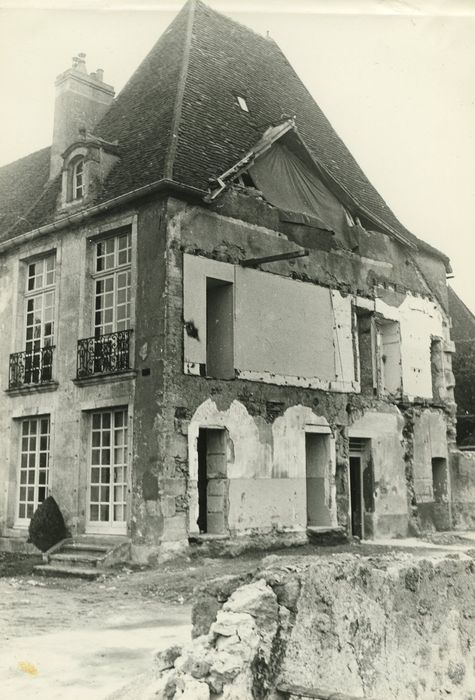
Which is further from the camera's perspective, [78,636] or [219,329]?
[219,329]

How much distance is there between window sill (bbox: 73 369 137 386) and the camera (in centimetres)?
1388

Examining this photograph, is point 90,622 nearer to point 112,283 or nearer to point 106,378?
point 106,378

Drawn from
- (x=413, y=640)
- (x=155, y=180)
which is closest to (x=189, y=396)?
(x=155, y=180)

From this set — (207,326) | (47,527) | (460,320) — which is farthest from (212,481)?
(460,320)

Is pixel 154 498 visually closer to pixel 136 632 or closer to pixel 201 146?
pixel 136 632

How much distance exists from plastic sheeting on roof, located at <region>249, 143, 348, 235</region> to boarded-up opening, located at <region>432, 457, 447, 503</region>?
6301 mm

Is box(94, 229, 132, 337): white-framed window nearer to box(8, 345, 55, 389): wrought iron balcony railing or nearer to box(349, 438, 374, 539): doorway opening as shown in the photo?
box(8, 345, 55, 389): wrought iron balcony railing

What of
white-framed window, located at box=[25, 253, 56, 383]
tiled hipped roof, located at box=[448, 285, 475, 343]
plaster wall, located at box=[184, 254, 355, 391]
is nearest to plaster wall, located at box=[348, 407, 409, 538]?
plaster wall, located at box=[184, 254, 355, 391]

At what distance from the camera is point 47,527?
14.4 m

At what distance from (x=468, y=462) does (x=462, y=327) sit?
647cm

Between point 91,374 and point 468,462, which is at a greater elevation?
point 91,374

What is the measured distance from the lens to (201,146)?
50.3ft

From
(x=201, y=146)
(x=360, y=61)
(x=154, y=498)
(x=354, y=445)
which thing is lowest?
(x=154, y=498)

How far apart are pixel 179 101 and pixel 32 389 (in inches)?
259
